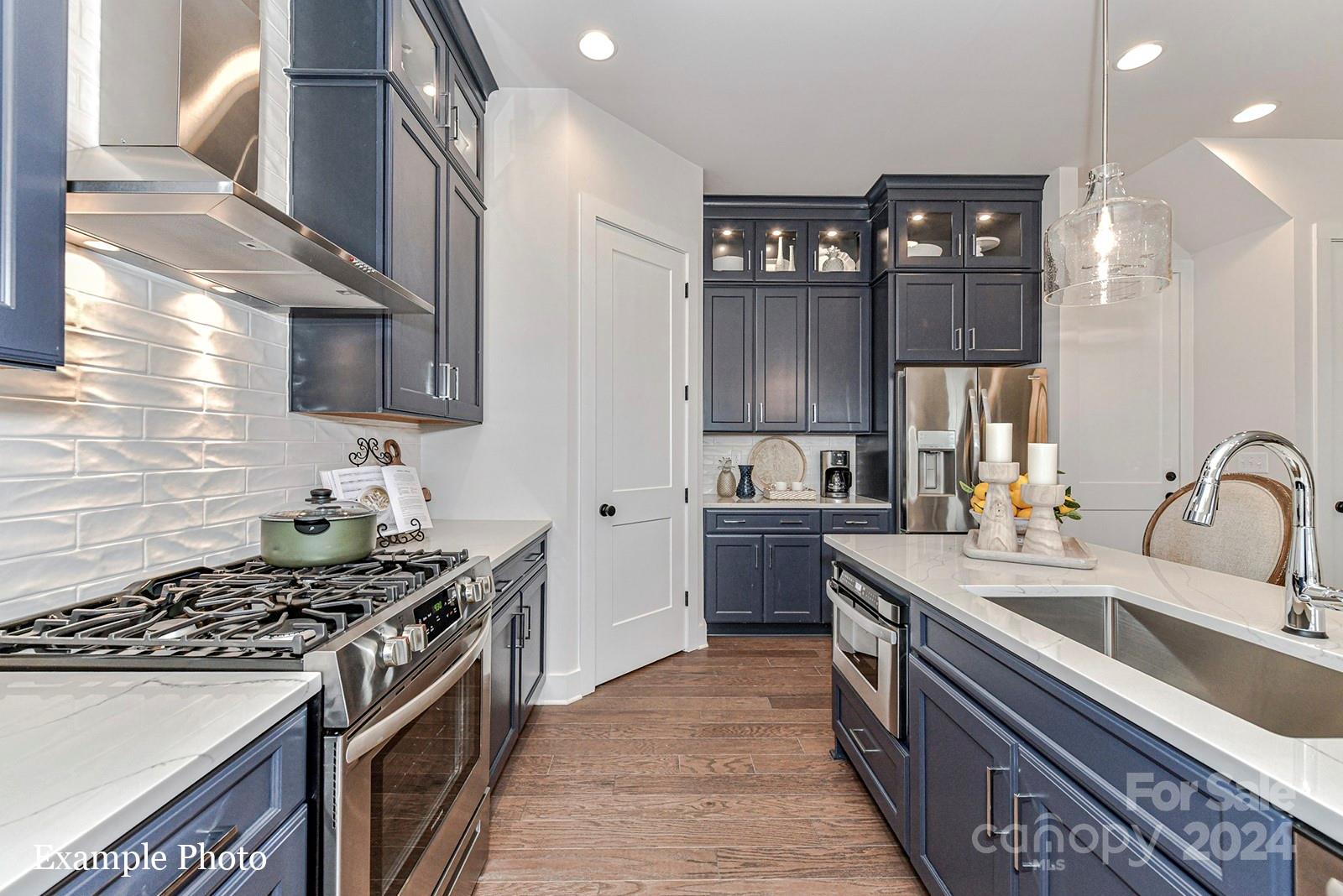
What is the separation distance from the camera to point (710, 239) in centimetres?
411

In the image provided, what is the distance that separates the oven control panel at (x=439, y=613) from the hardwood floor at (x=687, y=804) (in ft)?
2.81

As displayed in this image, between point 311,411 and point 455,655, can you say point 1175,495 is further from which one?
point 311,411

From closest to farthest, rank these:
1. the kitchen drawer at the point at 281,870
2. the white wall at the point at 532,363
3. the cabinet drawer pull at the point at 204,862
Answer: the cabinet drawer pull at the point at 204,862 < the kitchen drawer at the point at 281,870 < the white wall at the point at 532,363

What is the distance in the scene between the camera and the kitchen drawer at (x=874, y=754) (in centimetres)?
167

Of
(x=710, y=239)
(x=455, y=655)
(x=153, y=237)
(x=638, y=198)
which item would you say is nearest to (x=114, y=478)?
(x=153, y=237)

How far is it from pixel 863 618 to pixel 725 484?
238cm

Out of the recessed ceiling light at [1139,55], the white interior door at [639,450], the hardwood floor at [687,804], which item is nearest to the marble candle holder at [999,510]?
the hardwood floor at [687,804]

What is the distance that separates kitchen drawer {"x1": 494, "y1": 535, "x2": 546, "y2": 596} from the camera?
6.44 feet

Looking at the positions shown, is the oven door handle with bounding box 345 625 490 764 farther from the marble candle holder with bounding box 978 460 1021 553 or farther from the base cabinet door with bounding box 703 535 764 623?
the base cabinet door with bounding box 703 535 764 623

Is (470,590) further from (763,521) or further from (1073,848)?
(763,521)

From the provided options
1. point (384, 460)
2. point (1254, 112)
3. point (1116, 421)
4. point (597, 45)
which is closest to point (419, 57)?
point (597, 45)

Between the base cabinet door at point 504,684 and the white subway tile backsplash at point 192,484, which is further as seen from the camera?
the base cabinet door at point 504,684

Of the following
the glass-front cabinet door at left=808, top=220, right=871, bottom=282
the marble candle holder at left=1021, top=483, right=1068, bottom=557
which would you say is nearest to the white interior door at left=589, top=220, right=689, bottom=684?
the glass-front cabinet door at left=808, top=220, right=871, bottom=282

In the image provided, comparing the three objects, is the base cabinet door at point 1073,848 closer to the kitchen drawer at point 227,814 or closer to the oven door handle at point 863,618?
the oven door handle at point 863,618
